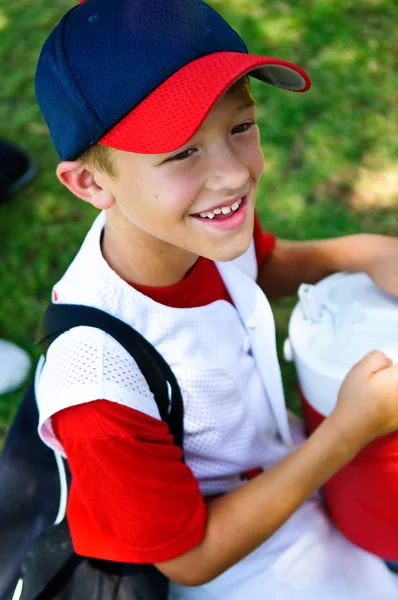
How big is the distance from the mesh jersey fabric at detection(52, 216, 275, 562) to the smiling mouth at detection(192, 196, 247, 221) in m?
0.26

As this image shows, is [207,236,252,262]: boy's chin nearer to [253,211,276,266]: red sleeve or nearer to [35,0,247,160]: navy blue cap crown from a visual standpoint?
[35,0,247,160]: navy blue cap crown

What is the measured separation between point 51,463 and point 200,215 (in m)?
0.64

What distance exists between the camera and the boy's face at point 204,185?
3.20ft

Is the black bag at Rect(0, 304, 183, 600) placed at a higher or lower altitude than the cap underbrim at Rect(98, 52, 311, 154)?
lower

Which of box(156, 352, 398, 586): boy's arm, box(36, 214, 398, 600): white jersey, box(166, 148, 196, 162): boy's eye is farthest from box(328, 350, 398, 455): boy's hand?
box(166, 148, 196, 162): boy's eye

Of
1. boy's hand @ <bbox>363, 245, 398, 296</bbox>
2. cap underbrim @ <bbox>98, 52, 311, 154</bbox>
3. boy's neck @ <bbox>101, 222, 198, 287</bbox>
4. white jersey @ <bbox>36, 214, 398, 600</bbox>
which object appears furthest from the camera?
boy's hand @ <bbox>363, 245, 398, 296</bbox>

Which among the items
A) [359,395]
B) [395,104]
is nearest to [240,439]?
[359,395]

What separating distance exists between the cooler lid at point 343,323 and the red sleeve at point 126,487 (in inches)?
13.5

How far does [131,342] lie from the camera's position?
1.06 metres

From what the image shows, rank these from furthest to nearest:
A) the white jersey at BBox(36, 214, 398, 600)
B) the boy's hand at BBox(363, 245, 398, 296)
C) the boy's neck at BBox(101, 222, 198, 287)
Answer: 1. the boy's hand at BBox(363, 245, 398, 296)
2. the boy's neck at BBox(101, 222, 198, 287)
3. the white jersey at BBox(36, 214, 398, 600)

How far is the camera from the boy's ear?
1.06 metres

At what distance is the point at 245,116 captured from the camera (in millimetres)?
1011

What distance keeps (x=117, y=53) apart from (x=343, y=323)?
63 centimetres

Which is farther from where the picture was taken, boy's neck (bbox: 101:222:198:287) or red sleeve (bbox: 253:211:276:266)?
red sleeve (bbox: 253:211:276:266)
